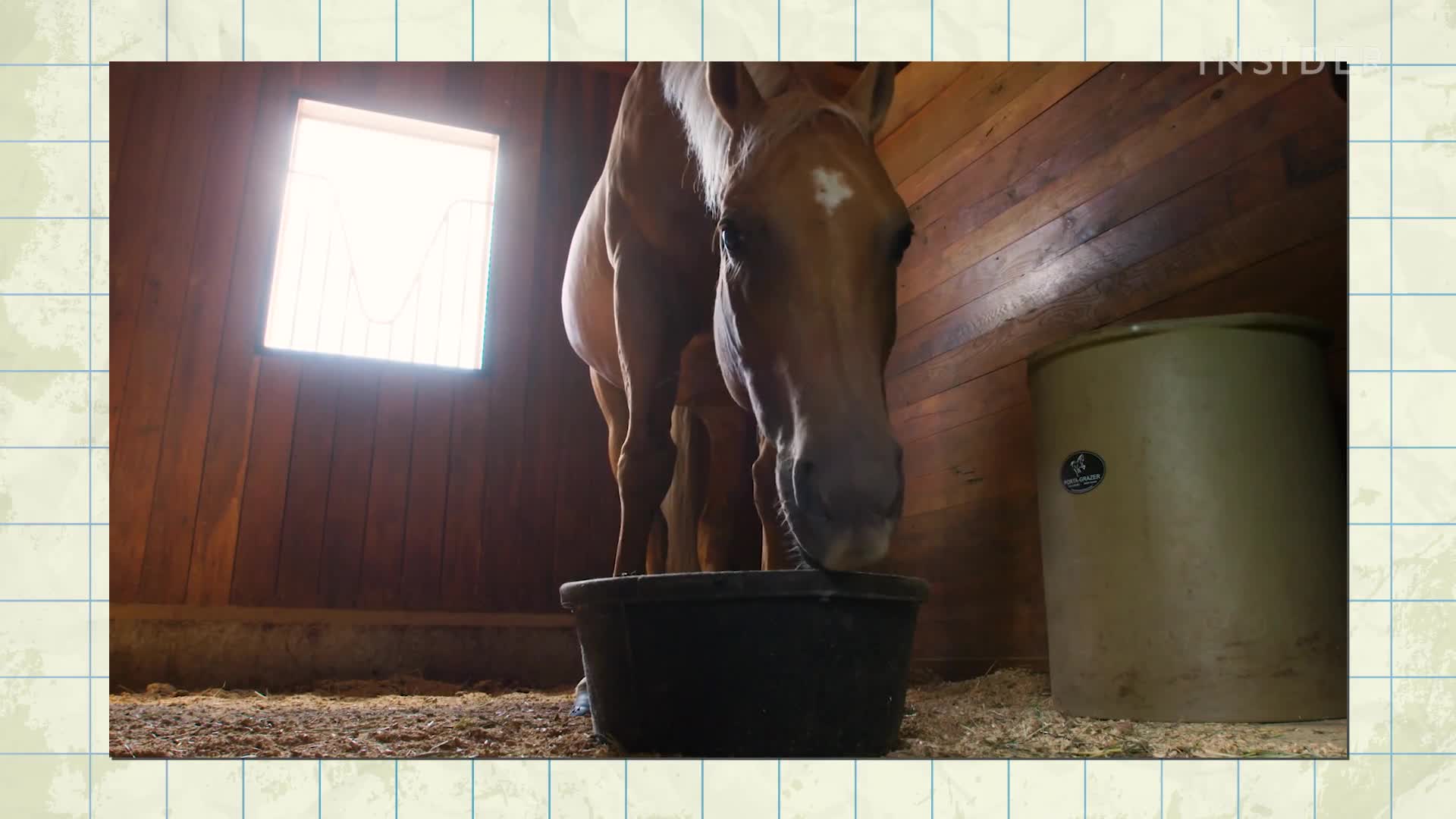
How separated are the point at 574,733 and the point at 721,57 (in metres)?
0.83

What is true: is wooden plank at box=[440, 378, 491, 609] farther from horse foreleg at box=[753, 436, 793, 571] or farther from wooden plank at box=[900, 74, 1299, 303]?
horse foreleg at box=[753, 436, 793, 571]

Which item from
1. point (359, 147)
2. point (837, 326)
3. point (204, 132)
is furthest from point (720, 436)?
point (204, 132)

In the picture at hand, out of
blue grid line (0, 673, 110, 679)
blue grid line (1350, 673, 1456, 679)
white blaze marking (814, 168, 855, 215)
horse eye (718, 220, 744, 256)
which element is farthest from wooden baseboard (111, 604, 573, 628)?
blue grid line (1350, 673, 1456, 679)

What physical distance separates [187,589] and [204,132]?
4.37ft

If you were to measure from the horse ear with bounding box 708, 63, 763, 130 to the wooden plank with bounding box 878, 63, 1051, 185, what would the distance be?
0.99 metres

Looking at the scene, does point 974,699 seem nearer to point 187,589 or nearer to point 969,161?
point 969,161

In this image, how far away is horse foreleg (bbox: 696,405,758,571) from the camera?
2.21 m

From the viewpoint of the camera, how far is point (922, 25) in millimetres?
994

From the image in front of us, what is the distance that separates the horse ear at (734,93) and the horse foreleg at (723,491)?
112 centimetres

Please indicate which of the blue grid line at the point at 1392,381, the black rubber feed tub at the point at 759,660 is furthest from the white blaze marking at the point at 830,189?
the blue grid line at the point at 1392,381

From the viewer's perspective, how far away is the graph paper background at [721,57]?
0.88 metres

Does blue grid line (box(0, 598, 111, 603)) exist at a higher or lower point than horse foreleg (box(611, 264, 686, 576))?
lower

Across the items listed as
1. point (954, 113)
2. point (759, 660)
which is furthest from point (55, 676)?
point (954, 113)

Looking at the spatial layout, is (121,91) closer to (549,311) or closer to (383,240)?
(383,240)
